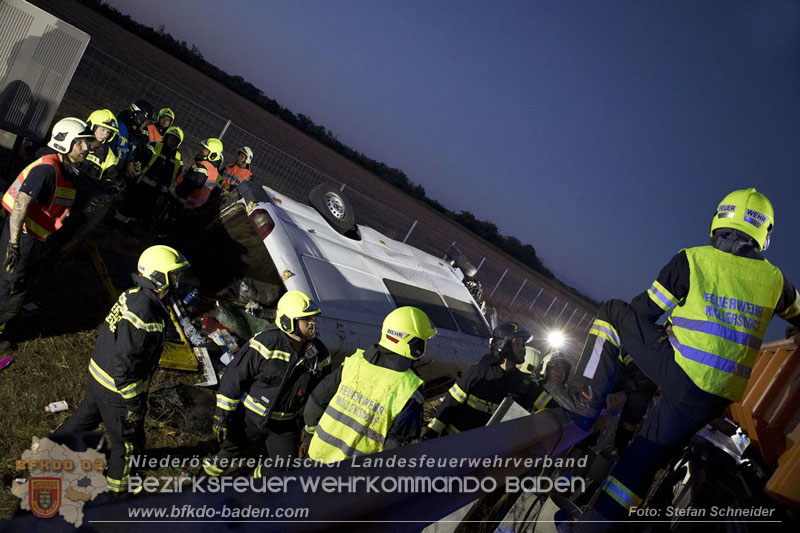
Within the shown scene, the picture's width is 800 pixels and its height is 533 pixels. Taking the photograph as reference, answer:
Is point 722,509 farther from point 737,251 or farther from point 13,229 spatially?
point 13,229

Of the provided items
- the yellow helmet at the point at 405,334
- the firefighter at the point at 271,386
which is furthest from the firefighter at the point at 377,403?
the firefighter at the point at 271,386

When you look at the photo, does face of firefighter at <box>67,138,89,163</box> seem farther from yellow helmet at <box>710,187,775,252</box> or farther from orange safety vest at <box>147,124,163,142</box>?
yellow helmet at <box>710,187,775,252</box>

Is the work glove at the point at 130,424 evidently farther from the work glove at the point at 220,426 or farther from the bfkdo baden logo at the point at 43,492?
the bfkdo baden logo at the point at 43,492

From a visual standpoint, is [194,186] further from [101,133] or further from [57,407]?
[57,407]

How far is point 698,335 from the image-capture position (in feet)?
9.12

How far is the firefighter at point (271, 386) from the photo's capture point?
3.82 metres

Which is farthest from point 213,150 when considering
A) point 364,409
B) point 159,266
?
point 364,409

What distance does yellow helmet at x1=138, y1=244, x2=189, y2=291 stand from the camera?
3.56 metres

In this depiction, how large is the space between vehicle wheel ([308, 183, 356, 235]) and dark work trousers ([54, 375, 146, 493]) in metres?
3.47

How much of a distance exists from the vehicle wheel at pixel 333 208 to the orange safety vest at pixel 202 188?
2489 mm

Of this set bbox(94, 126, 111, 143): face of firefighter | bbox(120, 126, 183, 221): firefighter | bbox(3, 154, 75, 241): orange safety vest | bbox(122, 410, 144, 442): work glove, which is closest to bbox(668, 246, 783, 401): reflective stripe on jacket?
bbox(122, 410, 144, 442): work glove

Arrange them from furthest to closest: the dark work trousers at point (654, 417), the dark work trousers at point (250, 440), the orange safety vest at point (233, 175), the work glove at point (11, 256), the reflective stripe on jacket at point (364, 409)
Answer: the orange safety vest at point (233, 175), the work glove at point (11, 256), the dark work trousers at point (250, 440), the reflective stripe on jacket at point (364, 409), the dark work trousers at point (654, 417)

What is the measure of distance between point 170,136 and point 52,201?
12.2ft

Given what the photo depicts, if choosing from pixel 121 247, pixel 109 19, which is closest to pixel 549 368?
pixel 121 247
